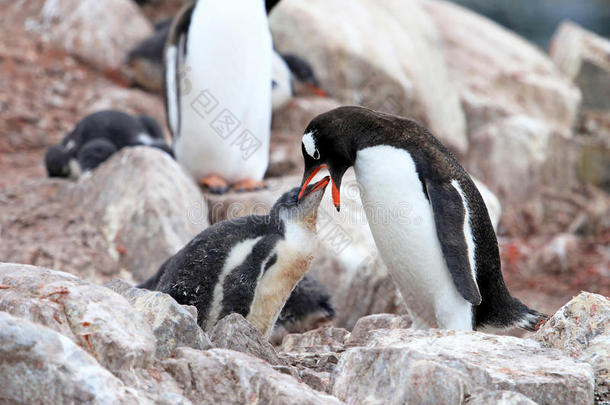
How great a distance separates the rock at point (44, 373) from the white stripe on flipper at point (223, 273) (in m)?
1.25

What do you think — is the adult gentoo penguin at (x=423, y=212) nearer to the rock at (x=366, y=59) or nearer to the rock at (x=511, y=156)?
the rock at (x=366, y=59)

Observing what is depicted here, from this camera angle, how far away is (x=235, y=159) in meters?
5.63

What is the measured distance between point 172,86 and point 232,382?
12.5 feet

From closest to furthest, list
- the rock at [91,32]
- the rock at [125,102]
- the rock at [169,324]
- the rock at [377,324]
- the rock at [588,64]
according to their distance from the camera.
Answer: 1. the rock at [169,324]
2. the rock at [377,324]
3. the rock at [125,102]
4. the rock at [91,32]
5. the rock at [588,64]

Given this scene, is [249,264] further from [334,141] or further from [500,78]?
[500,78]

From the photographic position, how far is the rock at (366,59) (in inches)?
322

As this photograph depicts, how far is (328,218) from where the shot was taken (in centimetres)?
493

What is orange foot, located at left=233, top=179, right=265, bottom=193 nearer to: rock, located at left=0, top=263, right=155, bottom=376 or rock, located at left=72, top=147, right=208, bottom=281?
rock, located at left=72, top=147, right=208, bottom=281

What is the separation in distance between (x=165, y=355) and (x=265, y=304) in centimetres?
101

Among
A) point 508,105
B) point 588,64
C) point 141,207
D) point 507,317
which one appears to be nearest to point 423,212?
point 507,317

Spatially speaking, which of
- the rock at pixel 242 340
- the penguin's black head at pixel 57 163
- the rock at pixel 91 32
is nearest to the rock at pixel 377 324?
the rock at pixel 242 340

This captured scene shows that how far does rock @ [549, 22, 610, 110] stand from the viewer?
1072 cm

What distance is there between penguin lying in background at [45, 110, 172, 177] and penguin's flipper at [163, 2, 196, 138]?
0.36 meters

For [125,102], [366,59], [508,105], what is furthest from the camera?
[508,105]
